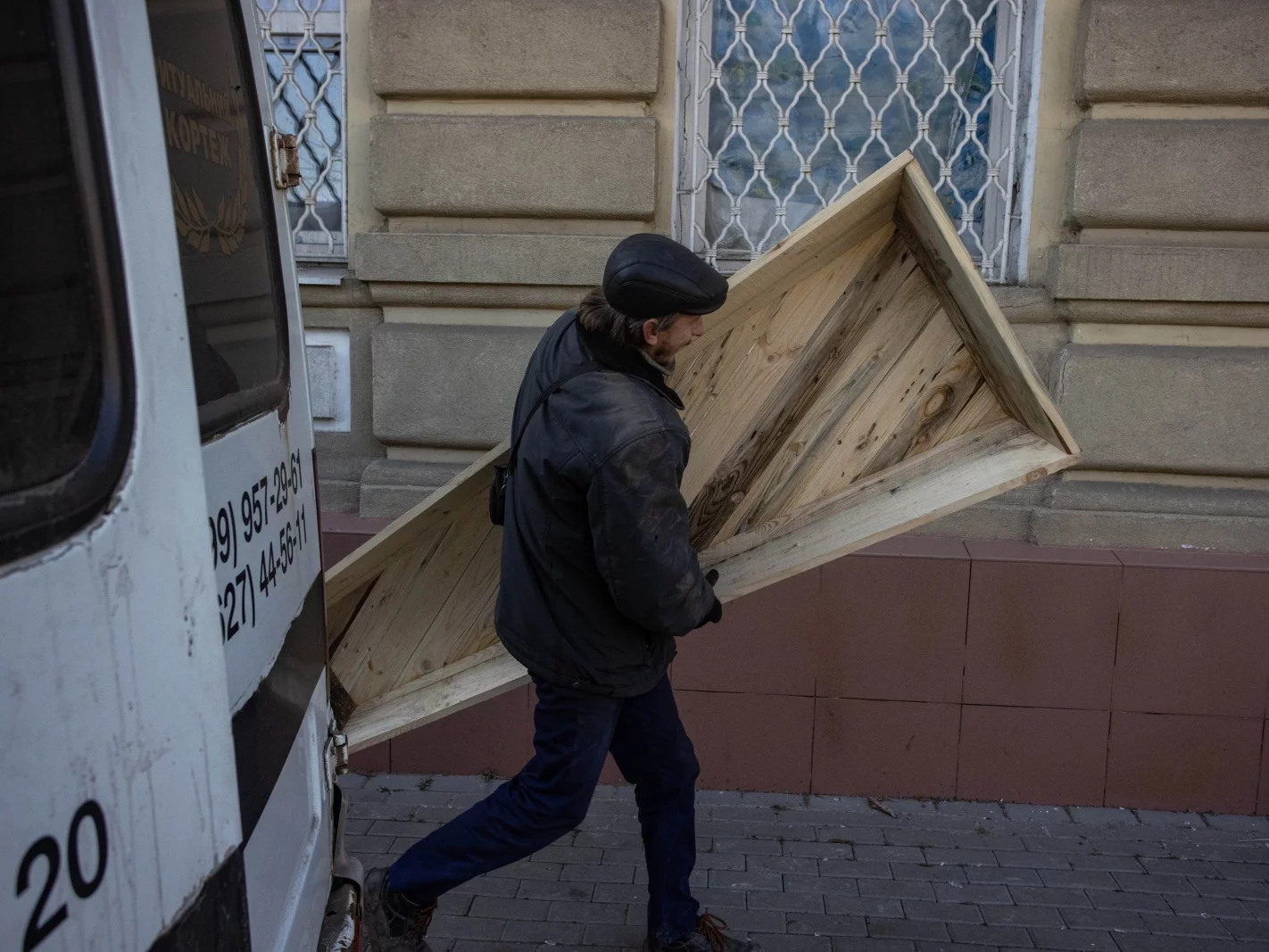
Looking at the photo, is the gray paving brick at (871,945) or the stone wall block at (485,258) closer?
the gray paving brick at (871,945)

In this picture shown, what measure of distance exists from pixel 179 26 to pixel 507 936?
245 centimetres

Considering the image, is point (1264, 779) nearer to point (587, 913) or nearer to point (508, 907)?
point (587, 913)

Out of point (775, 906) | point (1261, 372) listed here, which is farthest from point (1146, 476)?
point (775, 906)

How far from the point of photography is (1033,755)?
3.72 meters

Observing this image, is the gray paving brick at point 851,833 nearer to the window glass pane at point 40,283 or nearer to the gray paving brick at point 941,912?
the gray paving brick at point 941,912

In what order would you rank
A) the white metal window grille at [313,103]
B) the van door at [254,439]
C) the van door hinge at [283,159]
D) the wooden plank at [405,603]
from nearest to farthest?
the van door at [254,439] → the van door hinge at [283,159] → the wooden plank at [405,603] → the white metal window grille at [313,103]

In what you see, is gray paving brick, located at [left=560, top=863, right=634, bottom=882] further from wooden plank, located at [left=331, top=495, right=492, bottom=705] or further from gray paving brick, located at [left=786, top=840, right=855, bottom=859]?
wooden plank, located at [left=331, top=495, right=492, bottom=705]

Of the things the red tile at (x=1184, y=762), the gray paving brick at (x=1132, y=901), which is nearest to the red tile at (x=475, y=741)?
the gray paving brick at (x=1132, y=901)

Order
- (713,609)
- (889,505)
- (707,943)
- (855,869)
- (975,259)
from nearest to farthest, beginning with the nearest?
(713,609) < (889,505) < (707,943) < (855,869) < (975,259)

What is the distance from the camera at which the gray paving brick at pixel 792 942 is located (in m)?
3.01

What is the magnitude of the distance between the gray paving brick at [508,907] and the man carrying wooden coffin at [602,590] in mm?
446

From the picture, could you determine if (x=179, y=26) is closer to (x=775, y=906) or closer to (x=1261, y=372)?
(x=775, y=906)

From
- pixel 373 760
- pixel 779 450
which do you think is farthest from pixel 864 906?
pixel 373 760

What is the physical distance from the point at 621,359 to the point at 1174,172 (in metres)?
2.33
